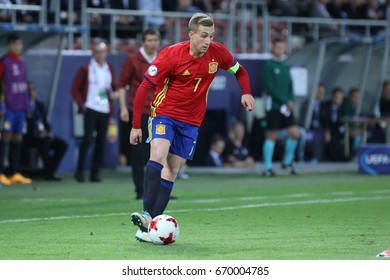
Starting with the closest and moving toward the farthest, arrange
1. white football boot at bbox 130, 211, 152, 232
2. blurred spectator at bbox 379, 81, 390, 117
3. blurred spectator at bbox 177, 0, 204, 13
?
white football boot at bbox 130, 211, 152, 232, blurred spectator at bbox 177, 0, 204, 13, blurred spectator at bbox 379, 81, 390, 117

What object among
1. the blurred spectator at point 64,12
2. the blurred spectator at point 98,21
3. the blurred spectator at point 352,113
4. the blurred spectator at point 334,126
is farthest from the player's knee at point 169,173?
the blurred spectator at point 352,113

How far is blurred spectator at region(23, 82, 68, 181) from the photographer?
1978 centimetres

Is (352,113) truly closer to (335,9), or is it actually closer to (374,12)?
(335,9)

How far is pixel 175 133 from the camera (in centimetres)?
1095

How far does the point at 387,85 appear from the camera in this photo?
25.9 metres

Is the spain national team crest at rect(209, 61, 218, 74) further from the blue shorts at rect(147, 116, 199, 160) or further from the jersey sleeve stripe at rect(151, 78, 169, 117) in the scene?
the blue shorts at rect(147, 116, 199, 160)

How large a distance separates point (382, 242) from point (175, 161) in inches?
81.4

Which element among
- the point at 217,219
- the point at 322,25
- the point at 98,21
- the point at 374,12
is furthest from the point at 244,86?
the point at 374,12

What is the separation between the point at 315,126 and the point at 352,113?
3.42 ft

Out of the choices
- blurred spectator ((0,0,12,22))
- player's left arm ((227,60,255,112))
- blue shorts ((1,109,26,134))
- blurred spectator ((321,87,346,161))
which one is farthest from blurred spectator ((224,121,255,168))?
player's left arm ((227,60,255,112))

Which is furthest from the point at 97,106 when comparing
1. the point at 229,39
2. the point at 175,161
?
the point at 175,161

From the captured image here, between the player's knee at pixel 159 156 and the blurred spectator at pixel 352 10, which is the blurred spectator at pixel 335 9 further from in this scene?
the player's knee at pixel 159 156

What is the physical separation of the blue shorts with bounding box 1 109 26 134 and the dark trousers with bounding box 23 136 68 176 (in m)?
0.80

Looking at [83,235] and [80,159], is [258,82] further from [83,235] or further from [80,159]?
[83,235]
